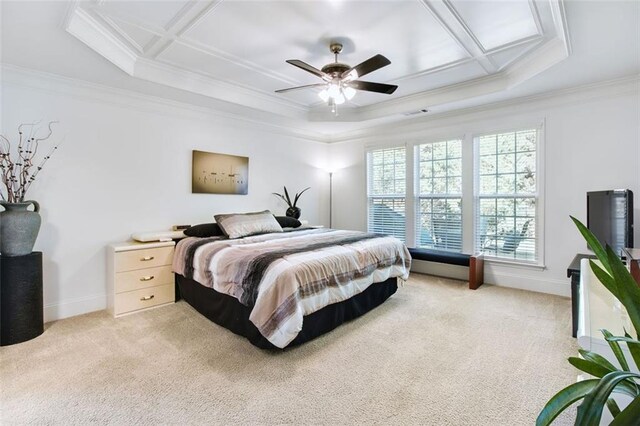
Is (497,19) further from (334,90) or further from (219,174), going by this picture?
(219,174)

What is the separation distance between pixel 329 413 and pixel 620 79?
453 centimetres

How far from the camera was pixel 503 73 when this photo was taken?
371 centimetres

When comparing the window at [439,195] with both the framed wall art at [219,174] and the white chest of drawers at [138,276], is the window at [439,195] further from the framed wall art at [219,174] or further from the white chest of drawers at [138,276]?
the white chest of drawers at [138,276]

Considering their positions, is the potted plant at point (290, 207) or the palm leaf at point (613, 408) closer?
the palm leaf at point (613, 408)

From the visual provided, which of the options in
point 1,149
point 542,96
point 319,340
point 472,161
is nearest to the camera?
point 319,340

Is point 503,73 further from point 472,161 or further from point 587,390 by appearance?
point 587,390

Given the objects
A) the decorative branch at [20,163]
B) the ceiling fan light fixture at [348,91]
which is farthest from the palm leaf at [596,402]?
the decorative branch at [20,163]

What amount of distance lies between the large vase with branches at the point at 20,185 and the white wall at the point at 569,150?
16.7 feet

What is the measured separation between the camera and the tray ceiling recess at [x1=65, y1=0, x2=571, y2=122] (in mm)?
2453

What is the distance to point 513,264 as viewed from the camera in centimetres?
423

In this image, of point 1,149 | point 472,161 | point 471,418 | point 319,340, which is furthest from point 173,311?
point 472,161

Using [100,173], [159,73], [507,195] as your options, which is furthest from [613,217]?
[100,173]

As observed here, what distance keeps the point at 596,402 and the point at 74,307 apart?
4.23 m

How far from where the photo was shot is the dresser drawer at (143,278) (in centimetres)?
325
